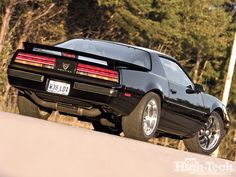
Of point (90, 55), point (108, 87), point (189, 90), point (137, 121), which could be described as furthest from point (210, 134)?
point (90, 55)

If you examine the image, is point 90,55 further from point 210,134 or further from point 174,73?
point 210,134

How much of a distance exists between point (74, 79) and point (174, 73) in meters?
2.03

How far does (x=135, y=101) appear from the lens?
731cm

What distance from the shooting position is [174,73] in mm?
8641

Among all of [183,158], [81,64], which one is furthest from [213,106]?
[183,158]

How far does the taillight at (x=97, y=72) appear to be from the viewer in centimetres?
707

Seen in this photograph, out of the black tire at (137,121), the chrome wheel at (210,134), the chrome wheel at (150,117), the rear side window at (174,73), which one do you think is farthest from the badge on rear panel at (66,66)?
the chrome wheel at (210,134)

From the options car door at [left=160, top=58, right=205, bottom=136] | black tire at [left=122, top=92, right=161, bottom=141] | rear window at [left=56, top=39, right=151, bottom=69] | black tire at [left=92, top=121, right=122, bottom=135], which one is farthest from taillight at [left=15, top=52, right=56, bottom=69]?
black tire at [left=92, top=121, right=122, bottom=135]

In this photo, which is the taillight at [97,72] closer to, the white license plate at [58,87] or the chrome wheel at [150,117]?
the white license plate at [58,87]

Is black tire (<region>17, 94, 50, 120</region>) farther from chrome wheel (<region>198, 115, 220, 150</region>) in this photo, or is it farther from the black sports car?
chrome wheel (<region>198, 115, 220, 150</region>)

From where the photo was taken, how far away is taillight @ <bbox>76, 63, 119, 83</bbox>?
7074 mm

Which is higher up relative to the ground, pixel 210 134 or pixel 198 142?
pixel 210 134

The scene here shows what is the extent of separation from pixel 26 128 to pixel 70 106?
1892mm

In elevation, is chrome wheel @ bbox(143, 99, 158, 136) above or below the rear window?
below
